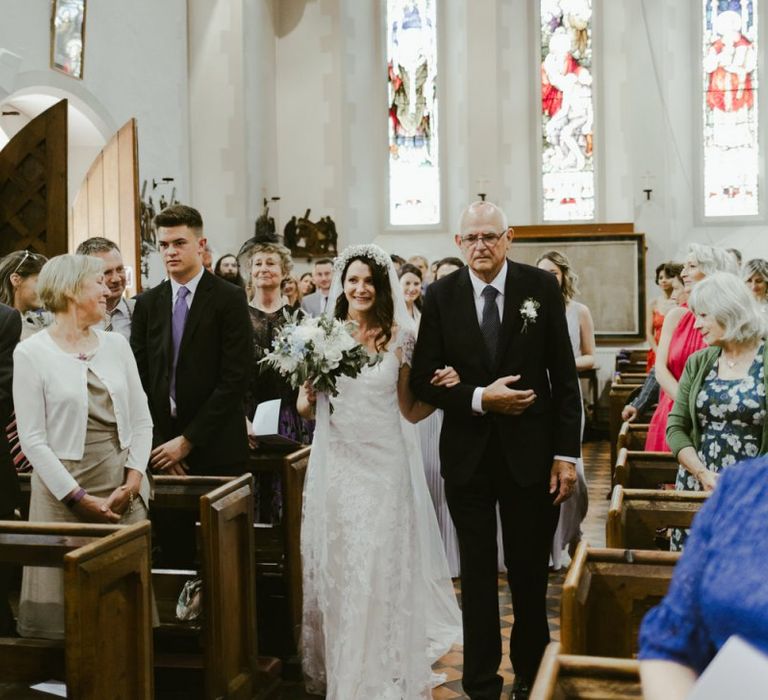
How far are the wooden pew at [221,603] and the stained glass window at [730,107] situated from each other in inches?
477

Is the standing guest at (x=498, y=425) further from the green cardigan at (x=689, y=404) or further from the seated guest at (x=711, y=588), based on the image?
the seated guest at (x=711, y=588)

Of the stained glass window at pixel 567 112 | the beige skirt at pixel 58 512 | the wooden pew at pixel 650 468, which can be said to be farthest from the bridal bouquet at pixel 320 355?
the stained glass window at pixel 567 112

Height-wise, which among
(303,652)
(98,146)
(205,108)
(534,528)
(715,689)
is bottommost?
(303,652)

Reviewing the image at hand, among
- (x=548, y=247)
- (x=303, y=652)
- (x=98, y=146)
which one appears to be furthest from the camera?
(x=548, y=247)

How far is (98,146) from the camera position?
10398 mm

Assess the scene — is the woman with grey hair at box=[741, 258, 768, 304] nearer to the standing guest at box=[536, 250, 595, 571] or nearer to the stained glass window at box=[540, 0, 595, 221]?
the standing guest at box=[536, 250, 595, 571]

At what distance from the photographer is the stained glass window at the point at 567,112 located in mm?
14633

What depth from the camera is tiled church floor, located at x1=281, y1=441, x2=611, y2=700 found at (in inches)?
163

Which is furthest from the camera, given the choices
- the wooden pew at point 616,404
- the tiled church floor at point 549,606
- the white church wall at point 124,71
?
the white church wall at point 124,71

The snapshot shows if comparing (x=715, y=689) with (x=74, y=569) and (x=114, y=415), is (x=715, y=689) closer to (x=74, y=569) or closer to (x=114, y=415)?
(x=74, y=569)

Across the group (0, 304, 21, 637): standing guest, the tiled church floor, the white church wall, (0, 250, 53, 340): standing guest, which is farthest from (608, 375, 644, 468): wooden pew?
the white church wall

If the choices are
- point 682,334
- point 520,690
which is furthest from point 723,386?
point 520,690

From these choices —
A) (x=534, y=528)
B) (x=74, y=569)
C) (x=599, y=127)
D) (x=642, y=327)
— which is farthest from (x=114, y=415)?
(x=599, y=127)

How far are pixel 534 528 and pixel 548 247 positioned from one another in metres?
10.2
